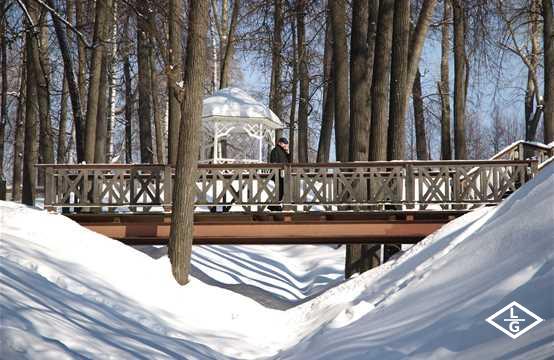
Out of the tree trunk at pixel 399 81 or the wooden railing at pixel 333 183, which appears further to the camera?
the tree trunk at pixel 399 81

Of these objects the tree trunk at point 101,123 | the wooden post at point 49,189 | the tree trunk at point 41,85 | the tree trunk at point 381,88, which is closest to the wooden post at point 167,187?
the wooden post at point 49,189

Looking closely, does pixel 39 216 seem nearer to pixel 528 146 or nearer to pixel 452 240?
pixel 452 240

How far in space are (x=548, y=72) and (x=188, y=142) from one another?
37.3 ft

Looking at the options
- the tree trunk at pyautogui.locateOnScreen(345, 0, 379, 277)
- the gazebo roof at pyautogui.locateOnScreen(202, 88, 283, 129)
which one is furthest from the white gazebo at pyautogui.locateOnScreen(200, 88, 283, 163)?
the tree trunk at pyautogui.locateOnScreen(345, 0, 379, 277)

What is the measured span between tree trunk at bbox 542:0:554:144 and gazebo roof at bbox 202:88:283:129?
719 cm

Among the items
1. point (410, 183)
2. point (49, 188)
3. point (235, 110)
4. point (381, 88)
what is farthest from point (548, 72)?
point (49, 188)

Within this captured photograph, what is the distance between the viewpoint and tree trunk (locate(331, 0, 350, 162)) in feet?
47.9

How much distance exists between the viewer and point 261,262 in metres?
17.9

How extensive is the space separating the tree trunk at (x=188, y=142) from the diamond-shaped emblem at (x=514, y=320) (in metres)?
5.97

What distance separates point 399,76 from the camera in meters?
12.9

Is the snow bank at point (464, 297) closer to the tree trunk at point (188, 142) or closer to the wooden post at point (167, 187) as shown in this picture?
the tree trunk at point (188, 142)

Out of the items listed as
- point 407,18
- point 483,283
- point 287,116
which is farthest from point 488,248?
point 287,116

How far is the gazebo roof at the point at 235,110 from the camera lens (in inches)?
708

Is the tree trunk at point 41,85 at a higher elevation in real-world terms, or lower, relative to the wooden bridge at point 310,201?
higher
